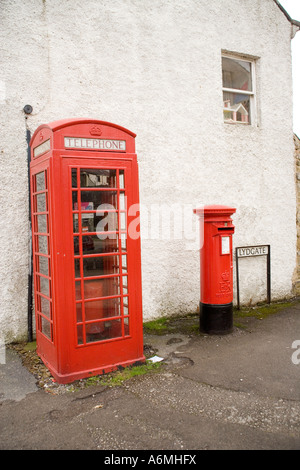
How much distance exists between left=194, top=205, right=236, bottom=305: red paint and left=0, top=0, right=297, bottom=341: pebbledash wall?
860 mm

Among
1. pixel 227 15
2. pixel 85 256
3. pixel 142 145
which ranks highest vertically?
pixel 227 15

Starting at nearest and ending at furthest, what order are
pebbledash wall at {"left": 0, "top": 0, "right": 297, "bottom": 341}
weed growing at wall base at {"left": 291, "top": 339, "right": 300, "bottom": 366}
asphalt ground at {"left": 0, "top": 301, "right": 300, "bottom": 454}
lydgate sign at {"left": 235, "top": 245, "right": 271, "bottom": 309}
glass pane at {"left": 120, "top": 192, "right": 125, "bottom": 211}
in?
asphalt ground at {"left": 0, "top": 301, "right": 300, "bottom": 454}, glass pane at {"left": 120, "top": 192, "right": 125, "bottom": 211}, weed growing at wall base at {"left": 291, "top": 339, "right": 300, "bottom": 366}, pebbledash wall at {"left": 0, "top": 0, "right": 297, "bottom": 341}, lydgate sign at {"left": 235, "top": 245, "right": 271, "bottom": 309}

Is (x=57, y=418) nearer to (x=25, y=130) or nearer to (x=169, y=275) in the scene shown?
(x=169, y=275)

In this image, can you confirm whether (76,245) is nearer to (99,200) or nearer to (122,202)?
(99,200)

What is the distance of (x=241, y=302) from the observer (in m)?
6.58

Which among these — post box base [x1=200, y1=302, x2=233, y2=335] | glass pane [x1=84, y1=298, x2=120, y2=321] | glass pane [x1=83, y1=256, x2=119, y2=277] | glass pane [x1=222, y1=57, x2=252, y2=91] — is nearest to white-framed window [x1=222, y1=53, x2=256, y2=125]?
glass pane [x1=222, y1=57, x2=252, y2=91]

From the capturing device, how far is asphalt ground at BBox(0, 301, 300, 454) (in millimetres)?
2703

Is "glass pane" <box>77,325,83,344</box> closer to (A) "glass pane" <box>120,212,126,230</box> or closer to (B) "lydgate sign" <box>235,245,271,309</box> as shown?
(A) "glass pane" <box>120,212,126,230</box>

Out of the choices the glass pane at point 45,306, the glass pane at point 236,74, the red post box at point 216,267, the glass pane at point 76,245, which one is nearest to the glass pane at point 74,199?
the glass pane at point 76,245

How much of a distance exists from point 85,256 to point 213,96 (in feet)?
13.0

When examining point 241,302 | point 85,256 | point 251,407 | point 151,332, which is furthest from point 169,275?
point 251,407

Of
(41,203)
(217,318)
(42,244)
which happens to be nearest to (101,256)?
(42,244)

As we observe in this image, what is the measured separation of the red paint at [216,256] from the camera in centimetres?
498
